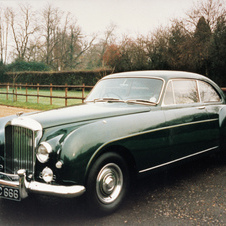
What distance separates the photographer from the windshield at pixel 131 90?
13.3 feet

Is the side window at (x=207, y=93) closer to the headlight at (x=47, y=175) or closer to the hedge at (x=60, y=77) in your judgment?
the headlight at (x=47, y=175)

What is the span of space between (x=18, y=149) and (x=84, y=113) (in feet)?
2.74

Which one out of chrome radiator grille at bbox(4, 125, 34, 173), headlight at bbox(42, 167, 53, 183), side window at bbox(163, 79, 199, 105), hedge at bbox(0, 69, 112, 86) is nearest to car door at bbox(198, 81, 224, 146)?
side window at bbox(163, 79, 199, 105)

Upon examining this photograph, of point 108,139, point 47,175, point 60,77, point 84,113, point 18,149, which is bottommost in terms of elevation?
point 47,175

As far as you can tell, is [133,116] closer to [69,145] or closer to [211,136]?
[69,145]

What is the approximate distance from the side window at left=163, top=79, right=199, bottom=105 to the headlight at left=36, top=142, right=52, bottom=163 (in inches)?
70.2

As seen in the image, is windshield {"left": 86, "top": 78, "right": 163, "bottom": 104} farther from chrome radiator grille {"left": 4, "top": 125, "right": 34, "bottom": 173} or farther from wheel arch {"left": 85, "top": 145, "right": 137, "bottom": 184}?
chrome radiator grille {"left": 4, "top": 125, "right": 34, "bottom": 173}

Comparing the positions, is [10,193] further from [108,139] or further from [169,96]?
[169,96]

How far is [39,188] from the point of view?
2.82m

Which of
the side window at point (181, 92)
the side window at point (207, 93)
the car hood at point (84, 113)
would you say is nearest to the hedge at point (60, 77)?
the side window at point (207, 93)

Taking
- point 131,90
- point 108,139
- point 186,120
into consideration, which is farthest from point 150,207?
point 131,90

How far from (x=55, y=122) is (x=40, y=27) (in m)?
44.8

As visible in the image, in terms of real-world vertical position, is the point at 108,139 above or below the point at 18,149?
above

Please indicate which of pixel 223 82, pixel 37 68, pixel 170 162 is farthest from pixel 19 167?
pixel 37 68
